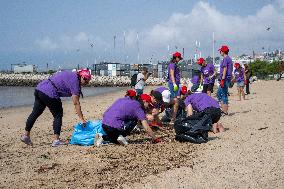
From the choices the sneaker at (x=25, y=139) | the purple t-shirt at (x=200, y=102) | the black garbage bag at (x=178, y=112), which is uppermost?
the purple t-shirt at (x=200, y=102)

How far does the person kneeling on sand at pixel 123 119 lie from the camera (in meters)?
6.97

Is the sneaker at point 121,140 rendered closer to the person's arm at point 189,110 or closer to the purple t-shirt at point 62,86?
the purple t-shirt at point 62,86

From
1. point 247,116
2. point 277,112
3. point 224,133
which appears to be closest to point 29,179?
point 224,133

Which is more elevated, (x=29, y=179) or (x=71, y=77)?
(x=71, y=77)

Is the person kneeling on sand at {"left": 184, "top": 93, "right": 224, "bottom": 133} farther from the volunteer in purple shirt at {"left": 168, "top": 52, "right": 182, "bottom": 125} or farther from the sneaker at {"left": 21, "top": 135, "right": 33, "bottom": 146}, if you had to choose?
the sneaker at {"left": 21, "top": 135, "right": 33, "bottom": 146}

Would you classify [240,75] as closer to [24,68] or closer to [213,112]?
[213,112]

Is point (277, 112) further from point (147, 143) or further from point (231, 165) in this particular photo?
point (231, 165)

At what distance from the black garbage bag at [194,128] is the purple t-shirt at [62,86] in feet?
6.48

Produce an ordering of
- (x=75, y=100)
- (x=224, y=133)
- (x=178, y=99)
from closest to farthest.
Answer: (x=75, y=100)
(x=224, y=133)
(x=178, y=99)

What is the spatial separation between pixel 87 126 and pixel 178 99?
2.52 metres

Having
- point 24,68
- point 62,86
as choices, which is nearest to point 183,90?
point 62,86

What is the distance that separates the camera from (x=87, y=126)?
25.1 feet

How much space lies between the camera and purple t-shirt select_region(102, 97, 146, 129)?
6957 mm

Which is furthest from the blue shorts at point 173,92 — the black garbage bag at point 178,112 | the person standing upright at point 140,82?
the person standing upright at point 140,82
